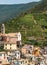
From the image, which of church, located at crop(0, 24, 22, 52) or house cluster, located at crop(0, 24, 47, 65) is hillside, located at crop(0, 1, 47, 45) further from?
house cluster, located at crop(0, 24, 47, 65)

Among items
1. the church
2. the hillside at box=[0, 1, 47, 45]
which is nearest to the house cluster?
the church

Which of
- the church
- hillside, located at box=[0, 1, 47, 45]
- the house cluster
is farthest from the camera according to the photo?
hillside, located at box=[0, 1, 47, 45]

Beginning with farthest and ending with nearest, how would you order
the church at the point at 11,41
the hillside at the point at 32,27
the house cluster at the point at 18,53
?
the hillside at the point at 32,27, the church at the point at 11,41, the house cluster at the point at 18,53

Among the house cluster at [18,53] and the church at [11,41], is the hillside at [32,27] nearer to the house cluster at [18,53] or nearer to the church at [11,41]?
the church at [11,41]

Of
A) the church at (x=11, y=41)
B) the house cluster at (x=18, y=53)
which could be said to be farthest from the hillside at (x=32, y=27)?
the house cluster at (x=18, y=53)

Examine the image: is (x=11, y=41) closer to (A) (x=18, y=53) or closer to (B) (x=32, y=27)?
(A) (x=18, y=53)

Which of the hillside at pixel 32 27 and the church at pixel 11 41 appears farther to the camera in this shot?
the hillside at pixel 32 27

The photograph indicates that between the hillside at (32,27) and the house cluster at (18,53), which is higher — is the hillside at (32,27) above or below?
above

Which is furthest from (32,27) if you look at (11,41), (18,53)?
(18,53)

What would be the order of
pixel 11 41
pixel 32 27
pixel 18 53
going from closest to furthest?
pixel 18 53
pixel 11 41
pixel 32 27
